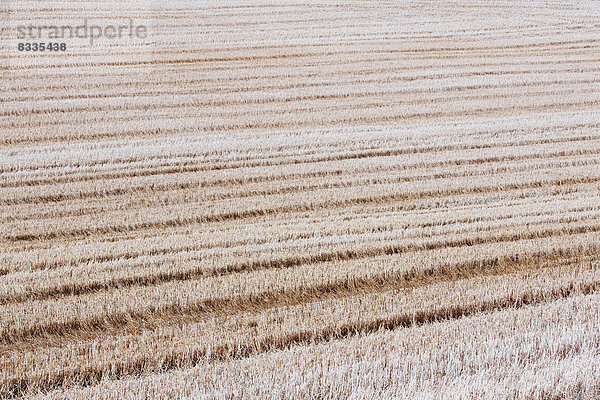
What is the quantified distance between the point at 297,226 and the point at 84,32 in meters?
14.4

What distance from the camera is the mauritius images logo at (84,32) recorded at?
1814cm

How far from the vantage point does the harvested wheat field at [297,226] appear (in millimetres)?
4523

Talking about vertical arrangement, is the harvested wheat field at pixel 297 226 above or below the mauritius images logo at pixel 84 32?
below

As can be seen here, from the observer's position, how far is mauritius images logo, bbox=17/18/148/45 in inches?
714

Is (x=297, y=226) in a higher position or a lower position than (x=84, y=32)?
Result: lower

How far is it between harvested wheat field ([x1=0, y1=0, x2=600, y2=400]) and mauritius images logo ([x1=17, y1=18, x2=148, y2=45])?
1623 mm

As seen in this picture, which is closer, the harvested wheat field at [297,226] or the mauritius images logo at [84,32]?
the harvested wheat field at [297,226]

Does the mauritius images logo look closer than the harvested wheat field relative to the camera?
No

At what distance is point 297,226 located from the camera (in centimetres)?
728

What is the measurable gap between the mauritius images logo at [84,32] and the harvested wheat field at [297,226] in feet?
5.33

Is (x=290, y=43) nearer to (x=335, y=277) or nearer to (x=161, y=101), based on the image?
(x=161, y=101)

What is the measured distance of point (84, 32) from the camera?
62.3 ft

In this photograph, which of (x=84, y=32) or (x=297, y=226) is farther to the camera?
(x=84, y=32)

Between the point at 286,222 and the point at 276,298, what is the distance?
192 cm
